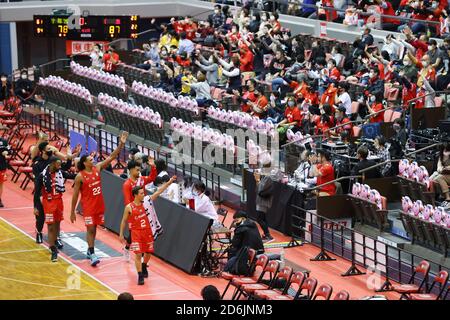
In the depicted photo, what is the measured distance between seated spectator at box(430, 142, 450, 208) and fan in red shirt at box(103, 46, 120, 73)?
52.3 ft

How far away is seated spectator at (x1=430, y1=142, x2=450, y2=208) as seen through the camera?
73.2ft

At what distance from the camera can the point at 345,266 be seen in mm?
21516

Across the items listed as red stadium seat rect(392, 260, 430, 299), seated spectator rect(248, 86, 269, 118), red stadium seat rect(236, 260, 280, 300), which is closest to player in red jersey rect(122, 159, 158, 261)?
red stadium seat rect(236, 260, 280, 300)

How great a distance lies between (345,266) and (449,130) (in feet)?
16.2

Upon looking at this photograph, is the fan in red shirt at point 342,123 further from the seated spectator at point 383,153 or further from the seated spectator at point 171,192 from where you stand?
the seated spectator at point 171,192

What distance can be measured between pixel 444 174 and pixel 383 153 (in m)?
1.89

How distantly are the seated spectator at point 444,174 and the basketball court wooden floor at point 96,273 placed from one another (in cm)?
228

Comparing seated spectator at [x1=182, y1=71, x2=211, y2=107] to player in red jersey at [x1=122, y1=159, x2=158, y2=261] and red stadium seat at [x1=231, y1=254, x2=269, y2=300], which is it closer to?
player in red jersey at [x1=122, y1=159, x2=158, y2=261]

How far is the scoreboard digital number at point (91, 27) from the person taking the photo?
35.6 meters

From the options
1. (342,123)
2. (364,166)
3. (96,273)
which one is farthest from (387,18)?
(96,273)

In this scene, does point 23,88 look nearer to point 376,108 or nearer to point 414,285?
point 376,108

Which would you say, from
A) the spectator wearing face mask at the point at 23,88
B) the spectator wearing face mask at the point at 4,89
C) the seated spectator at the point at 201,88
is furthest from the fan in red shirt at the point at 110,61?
the seated spectator at the point at 201,88
